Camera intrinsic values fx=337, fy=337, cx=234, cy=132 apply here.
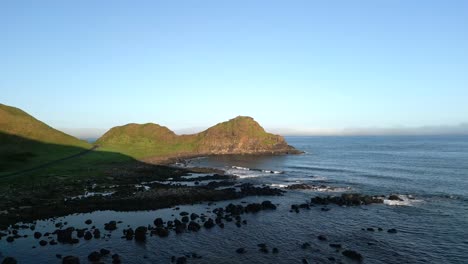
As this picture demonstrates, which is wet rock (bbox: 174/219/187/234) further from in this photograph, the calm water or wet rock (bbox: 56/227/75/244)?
wet rock (bbox: 56/227/75/244)

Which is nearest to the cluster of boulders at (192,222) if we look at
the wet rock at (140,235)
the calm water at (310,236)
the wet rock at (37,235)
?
the wet rock at (140,235)

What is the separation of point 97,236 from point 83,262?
8124mm

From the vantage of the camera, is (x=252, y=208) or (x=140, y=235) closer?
(x=140, y=235)

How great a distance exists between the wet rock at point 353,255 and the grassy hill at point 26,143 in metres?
89.1

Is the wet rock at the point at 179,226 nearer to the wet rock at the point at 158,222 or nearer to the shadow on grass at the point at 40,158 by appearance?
the wet rock at the point at 158,222

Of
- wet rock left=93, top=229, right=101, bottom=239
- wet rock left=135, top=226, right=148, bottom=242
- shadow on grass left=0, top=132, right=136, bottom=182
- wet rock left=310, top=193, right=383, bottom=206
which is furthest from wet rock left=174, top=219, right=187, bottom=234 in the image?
shadow on grass left=0, top=132, right=136, bottom=182

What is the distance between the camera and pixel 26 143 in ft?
433

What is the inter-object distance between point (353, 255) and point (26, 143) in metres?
133

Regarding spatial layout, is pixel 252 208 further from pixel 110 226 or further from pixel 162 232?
pixel 110 226

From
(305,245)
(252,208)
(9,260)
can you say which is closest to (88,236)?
(9,260)

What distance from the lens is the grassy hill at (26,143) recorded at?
350 feet

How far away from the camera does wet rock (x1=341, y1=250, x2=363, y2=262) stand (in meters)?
38.5

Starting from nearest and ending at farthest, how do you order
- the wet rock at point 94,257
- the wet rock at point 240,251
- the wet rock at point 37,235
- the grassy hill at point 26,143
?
the wet rock at point 94,257 < the wet rock at point 240,251 < the wet rock at point 37,235 < the grassy hill at point 26,143

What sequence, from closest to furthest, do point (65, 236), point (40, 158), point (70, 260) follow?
point (70, 260)
point (65, 236)
point (40, 158)
